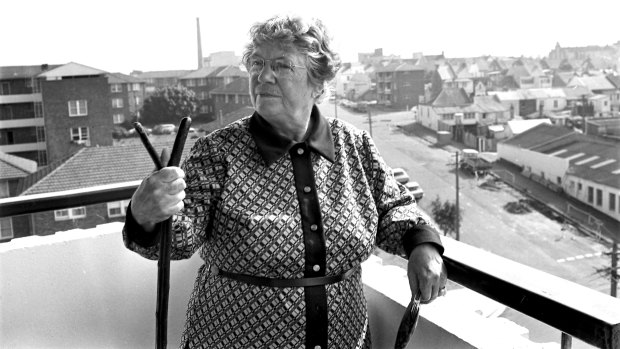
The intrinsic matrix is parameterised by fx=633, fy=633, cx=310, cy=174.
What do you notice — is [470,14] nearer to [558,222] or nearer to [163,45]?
[558,222]

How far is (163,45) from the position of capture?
4.43 metres

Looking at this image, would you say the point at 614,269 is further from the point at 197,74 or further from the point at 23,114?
the point at 23,114

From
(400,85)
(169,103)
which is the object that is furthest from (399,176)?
(400,85)

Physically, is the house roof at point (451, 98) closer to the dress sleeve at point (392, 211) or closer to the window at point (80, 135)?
the window at point (80, 135)

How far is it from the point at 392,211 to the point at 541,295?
44cm

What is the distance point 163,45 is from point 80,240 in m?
2.59

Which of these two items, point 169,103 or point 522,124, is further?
point 522,124

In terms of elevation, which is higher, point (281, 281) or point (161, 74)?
point (161, 74)

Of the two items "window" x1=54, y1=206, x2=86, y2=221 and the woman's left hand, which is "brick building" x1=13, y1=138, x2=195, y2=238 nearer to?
"window" x1=54, y1=206, x2=86, y2=221

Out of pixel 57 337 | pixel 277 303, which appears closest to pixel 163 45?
pixel 57 337

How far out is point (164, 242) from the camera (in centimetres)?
102

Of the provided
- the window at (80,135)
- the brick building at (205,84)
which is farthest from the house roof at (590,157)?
the window at (80,135)

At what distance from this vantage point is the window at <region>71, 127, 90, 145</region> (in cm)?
668

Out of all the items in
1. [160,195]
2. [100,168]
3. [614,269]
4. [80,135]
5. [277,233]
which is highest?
[160,195]
